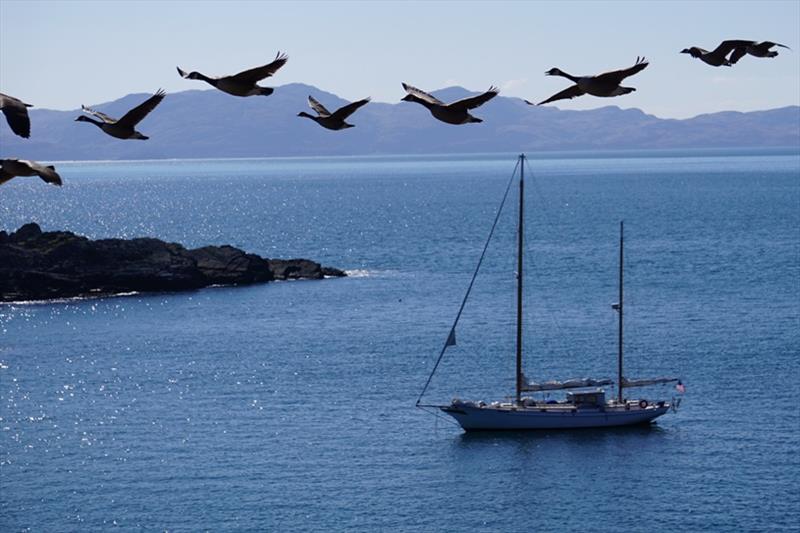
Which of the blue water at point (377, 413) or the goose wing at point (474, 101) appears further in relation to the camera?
the blue water at point (377, 413)

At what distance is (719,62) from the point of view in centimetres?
1337

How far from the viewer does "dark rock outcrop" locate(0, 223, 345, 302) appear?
149m

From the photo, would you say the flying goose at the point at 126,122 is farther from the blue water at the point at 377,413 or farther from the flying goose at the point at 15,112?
the blue water at the point at 377,413

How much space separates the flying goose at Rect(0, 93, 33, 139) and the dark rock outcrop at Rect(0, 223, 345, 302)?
466 ft

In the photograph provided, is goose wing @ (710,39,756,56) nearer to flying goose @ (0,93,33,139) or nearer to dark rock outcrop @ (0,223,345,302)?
flying goose @ (0,93,33,139)

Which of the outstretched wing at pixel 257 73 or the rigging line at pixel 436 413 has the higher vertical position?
the outstretched wing at pixel 257 73

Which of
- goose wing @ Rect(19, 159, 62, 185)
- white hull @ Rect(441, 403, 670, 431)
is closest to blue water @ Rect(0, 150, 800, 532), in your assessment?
white hull @ Rect(441, 403, 670, 431)

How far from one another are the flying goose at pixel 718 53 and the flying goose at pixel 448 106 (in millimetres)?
2371

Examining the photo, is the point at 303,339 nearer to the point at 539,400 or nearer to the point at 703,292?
the point at 539,400

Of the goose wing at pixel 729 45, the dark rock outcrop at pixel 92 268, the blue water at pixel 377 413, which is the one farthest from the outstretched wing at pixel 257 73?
the dark rock outcrop at pixel 92 268

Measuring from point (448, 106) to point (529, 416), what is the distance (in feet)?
243

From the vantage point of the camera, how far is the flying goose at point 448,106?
12.3 meters

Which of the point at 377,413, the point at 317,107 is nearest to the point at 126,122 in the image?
the point at 317,107

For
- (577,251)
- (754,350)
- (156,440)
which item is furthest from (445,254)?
(156,440)
